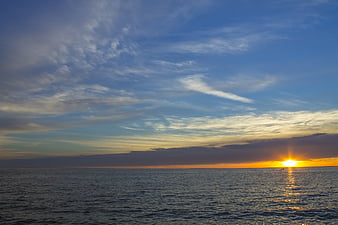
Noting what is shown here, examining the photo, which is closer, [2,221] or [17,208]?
[2,221]

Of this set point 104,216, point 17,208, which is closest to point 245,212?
point 104,216

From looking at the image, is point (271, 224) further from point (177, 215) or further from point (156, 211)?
point (156, 211)

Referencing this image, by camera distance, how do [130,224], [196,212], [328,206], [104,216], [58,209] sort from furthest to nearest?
[328,206], [58,209], [196,212], [104,216], [130,224]

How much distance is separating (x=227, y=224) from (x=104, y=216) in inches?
646

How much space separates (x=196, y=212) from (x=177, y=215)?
3.54m

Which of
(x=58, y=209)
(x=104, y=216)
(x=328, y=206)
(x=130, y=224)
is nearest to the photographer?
(x=130, y=224)

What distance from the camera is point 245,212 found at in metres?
39.6

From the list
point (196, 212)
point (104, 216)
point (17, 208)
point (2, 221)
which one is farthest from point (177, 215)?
point (17, 208)

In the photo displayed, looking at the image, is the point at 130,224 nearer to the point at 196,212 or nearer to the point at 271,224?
the point at 196,212

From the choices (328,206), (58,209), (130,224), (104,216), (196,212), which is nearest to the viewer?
(130,224)

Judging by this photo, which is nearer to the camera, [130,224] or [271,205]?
[130,224]

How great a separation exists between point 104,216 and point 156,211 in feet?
25.5

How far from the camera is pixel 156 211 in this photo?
131ft

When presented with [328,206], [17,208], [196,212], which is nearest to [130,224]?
[196,212]
